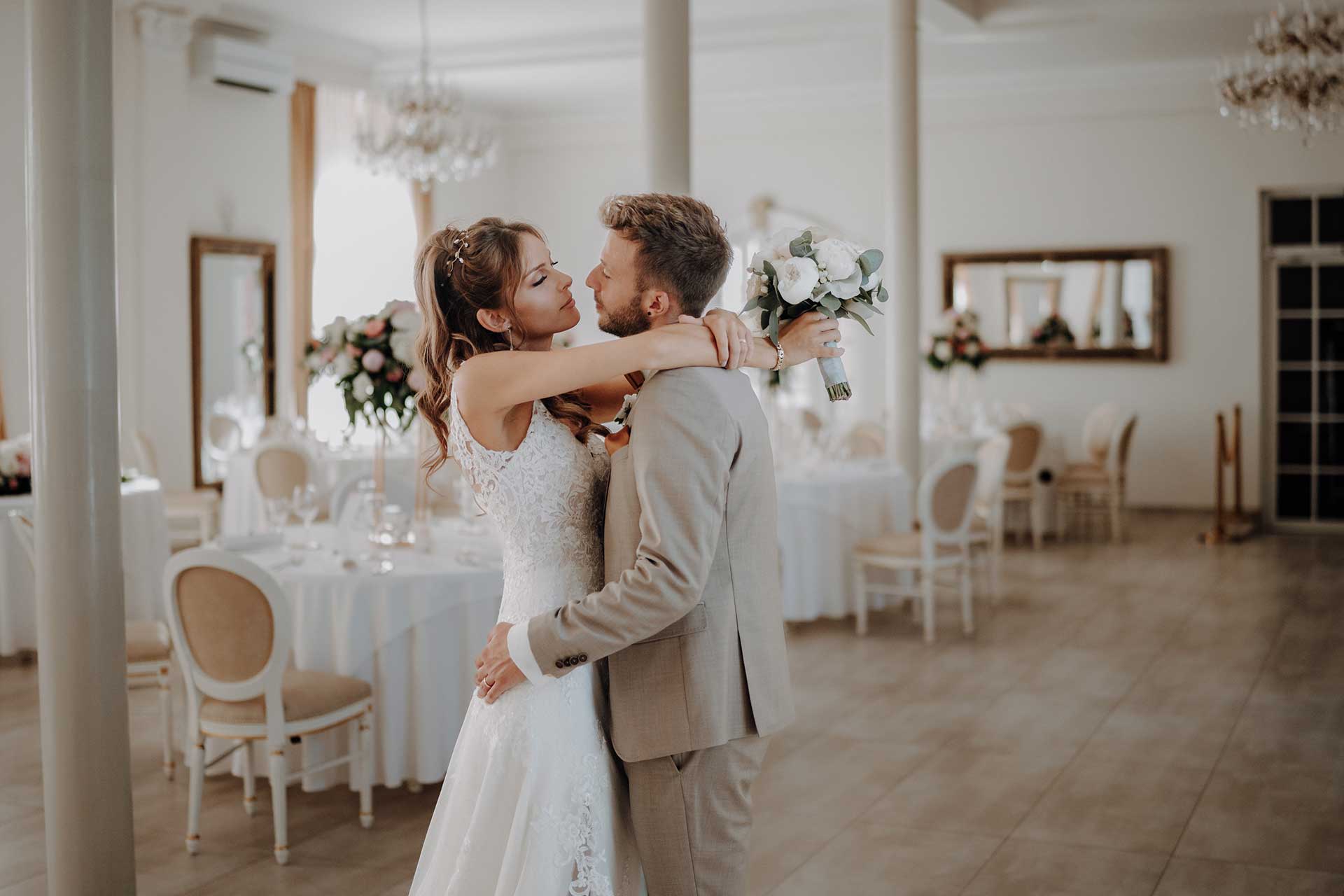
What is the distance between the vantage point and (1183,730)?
17.5ft

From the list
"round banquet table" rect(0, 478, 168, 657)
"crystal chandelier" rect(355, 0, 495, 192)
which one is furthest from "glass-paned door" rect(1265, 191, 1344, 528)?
"round banquet table" rect(0, 478, 168, 657)

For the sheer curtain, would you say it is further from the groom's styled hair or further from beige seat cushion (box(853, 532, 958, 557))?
the groom's styled hair

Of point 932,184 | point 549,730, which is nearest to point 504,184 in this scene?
point 932,184

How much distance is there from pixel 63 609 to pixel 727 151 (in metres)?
11.8

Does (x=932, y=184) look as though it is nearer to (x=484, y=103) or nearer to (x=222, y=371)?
(x=484, y=103)

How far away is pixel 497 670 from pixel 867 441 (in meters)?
7.29

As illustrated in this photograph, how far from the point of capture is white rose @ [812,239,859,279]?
2291mm

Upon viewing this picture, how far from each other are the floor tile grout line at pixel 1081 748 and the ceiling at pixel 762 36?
4.81m

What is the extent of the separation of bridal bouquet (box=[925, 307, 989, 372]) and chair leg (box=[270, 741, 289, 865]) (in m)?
7.76

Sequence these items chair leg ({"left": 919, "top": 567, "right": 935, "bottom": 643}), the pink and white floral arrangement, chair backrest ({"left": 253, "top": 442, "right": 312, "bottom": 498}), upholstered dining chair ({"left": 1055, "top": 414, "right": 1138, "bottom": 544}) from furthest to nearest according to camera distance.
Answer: upholstered dining chair ({"left": 1055, "top": 414, "right": 1138, "bottom": 544})
chair backrest ({"left": 253, "top": 442, "right": 312, "bottom": 498})
chair leg ({"left": 919, "top": 567, "right": 935, "bottom": 643})
the pink and white floral arrangement

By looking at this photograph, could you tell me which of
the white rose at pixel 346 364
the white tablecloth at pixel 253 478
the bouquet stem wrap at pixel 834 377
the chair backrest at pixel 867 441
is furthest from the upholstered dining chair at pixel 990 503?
the bouquet stem wrap at pixel 834 377

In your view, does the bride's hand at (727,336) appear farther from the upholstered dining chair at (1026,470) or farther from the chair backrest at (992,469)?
the upholstered dining chair at (1026,470)

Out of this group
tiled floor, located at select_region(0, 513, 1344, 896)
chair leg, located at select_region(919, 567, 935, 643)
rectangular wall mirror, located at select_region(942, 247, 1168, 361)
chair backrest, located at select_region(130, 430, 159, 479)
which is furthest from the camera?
rectangular wall mirror, located at select_region(942, 247, 1168, 361)

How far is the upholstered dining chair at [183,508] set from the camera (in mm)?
8359
